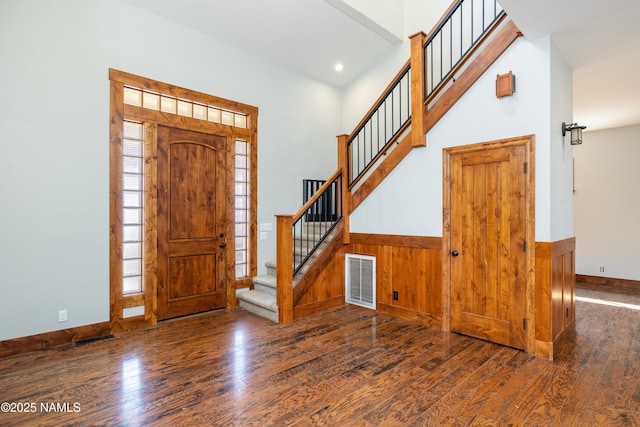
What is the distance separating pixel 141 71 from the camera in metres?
4.01

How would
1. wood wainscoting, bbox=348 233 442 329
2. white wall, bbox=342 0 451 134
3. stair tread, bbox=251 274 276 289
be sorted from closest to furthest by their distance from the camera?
wood wainscoting, bbox=348 233 442 329, stair tread, bbox=251 274 276 289, white wall, bbox=342 0 451 134

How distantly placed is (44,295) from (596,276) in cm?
877

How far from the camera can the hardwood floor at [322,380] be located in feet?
7.33

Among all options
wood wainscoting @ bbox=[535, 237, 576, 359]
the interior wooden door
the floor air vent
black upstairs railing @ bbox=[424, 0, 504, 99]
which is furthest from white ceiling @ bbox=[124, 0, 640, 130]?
the floor air vent

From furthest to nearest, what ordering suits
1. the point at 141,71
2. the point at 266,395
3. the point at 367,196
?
1. the point at 367,196
2. the point at 141,71
3. the point at 266,395

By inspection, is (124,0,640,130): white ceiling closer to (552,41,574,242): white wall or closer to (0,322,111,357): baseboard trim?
(552,41,574,242): white wall

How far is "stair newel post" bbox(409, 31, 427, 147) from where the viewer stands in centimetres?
397

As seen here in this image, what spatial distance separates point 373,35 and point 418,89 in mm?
2201

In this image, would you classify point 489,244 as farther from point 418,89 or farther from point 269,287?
point 269,287

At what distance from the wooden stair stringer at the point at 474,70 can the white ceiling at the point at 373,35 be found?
0.23 m

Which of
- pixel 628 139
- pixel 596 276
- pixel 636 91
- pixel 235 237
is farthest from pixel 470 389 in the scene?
pixel 628 139

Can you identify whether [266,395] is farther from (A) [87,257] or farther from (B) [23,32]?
(B) [23,32]

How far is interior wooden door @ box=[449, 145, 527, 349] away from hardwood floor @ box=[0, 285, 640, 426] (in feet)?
0.86

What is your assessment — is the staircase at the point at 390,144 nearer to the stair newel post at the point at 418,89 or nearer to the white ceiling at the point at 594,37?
the stair newel post at the point at 418,89
